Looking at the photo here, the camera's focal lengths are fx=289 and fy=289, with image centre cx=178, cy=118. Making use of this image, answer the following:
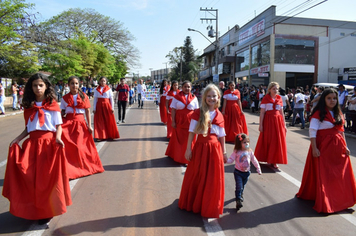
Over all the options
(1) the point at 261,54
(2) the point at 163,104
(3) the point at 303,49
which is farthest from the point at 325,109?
(1) the point at 261,54

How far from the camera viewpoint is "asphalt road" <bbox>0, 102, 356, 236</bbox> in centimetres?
370

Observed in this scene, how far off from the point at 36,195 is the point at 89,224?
2.52ft

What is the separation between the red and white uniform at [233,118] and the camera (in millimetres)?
9117

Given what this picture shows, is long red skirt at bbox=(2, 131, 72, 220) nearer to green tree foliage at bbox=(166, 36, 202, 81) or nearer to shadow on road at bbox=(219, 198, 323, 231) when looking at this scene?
shadow on road at bbox=(219, 198, 323, 231)

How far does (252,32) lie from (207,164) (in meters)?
31.1

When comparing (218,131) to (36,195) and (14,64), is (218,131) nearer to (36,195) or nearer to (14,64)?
(36,195)

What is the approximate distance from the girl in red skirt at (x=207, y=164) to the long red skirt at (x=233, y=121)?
511 cm

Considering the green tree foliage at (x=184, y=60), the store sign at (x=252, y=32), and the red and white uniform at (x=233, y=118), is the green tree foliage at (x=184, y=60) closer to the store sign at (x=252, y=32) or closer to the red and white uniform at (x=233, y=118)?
the store sign at (x=252, y=32)

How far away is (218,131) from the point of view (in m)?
4.10

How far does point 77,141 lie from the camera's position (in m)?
5.77

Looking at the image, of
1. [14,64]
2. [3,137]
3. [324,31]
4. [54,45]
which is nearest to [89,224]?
[3,137]

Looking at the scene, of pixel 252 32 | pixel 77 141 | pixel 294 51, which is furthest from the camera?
pixel 252 32

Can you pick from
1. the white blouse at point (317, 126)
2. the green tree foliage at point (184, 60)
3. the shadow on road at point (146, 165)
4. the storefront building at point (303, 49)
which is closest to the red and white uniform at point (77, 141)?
the shadow on road at point (146, 165)

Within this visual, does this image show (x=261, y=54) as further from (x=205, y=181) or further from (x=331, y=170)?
(x=205, y=181)
